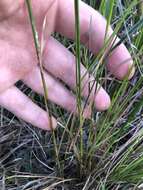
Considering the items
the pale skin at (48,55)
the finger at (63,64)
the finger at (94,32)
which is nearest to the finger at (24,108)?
the pale skin at (48,55)

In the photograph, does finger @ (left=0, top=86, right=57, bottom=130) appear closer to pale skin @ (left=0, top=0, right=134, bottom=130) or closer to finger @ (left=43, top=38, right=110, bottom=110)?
pale skin @ (left=0, top=0, right=134, bottom=130)

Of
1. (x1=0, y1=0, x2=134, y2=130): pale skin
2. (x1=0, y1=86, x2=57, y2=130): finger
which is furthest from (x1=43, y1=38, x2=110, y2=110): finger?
(x1=0, y1=86, x2=57, y2=130): finger

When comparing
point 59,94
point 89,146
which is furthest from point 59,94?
point 89,146

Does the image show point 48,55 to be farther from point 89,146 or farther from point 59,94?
point 89,146

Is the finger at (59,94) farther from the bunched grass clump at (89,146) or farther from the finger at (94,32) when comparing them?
the finger at (94,32)

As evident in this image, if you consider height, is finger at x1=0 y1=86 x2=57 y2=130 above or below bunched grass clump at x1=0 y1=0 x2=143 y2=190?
above
